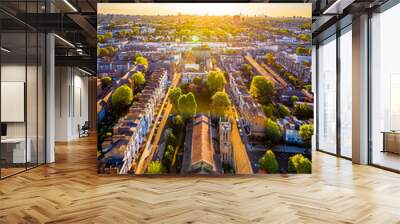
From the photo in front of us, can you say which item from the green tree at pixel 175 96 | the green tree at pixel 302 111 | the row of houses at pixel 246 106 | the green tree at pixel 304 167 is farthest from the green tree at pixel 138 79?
the green tree at pixel 304 167

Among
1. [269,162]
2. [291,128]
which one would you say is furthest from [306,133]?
[269,162]

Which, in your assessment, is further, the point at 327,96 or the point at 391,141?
the point at 327,96

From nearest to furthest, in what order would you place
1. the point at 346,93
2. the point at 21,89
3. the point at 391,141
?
the point at 21,89
the point at 391,141
the point at 346,93

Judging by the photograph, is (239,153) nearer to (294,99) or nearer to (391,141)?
(294,99)

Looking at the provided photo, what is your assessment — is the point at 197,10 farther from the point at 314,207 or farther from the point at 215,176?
the point at 314,207

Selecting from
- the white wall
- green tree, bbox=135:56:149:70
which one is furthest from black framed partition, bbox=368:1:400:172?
the white wall

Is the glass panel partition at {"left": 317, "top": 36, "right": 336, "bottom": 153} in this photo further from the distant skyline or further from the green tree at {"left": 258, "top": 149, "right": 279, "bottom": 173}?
the green tree at {"left": 258, "top": 149, "right": 279, "bottom": 173}
